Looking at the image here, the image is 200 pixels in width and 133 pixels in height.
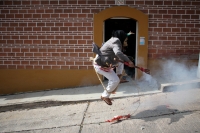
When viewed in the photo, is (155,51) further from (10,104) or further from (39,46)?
(10,104)

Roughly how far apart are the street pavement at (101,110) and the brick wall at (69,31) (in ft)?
3.77

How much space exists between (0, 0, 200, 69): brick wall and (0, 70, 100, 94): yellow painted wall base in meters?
0.20

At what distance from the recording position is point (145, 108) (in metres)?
5.02

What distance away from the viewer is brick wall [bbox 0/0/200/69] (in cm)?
705

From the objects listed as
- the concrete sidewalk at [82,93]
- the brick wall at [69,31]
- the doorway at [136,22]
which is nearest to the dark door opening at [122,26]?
the doorway at [136,22]

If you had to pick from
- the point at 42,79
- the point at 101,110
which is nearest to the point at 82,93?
the point at 101,110

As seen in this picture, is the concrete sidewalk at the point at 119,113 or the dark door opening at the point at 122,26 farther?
the dark door opening at the point at 122,26

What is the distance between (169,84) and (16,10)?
546 cm

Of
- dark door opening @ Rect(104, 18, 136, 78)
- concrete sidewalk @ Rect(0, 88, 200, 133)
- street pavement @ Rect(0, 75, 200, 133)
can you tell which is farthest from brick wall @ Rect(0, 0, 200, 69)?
concrete sidewalk @ Rect(0, 88, 200, 133)

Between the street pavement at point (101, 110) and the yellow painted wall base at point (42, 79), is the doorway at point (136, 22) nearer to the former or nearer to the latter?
the street pavement at point (101, 110)

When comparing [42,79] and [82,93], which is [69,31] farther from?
[82,93]

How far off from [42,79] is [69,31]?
74.6 inches

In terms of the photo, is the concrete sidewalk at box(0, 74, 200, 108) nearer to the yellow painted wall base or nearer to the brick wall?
the yellow painted wall base

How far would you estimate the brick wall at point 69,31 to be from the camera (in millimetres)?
7047
